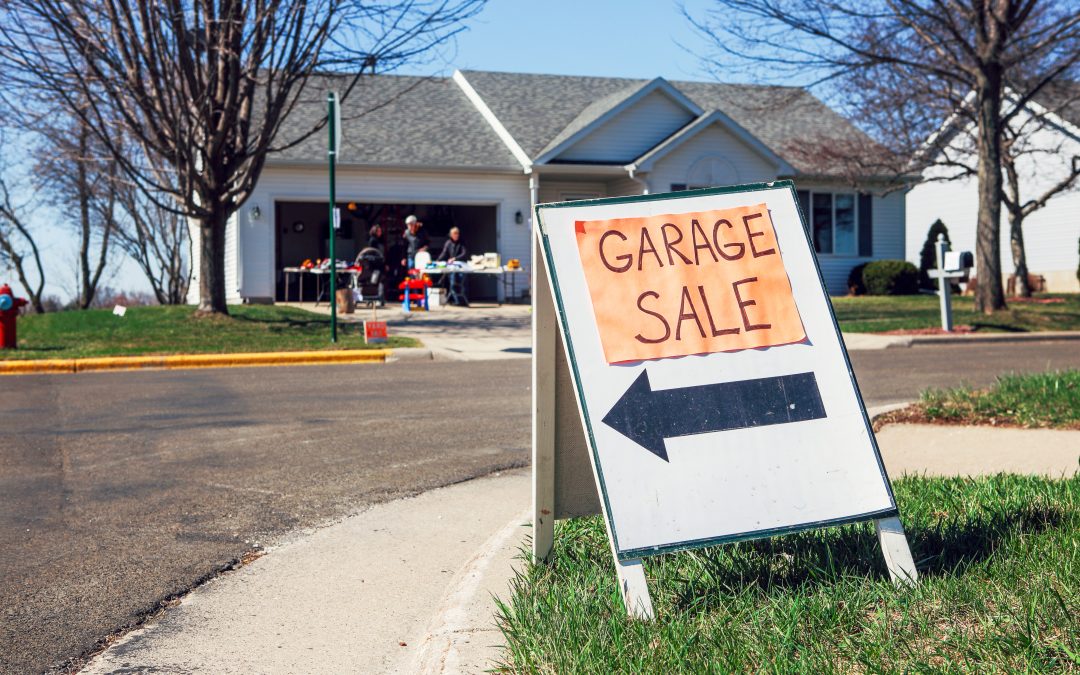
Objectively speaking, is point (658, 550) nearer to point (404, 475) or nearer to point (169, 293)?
point (404, 475)

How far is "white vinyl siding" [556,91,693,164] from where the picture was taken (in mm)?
A: 27625

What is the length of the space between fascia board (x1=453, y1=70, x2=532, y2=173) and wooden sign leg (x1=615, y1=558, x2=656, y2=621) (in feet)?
78.5

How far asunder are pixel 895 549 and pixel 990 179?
58.4 feet

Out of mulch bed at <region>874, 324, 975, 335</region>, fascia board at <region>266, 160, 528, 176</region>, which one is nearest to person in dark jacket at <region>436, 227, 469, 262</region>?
fascia board at <region>266, 160, 528, 176</region>

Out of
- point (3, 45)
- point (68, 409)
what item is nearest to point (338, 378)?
point (68, 409)

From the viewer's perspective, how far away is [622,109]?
27828 millimetres

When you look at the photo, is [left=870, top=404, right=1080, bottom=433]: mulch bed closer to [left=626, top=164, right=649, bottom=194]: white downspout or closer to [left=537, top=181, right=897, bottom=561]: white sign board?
[left=537, top=181, right=897, bottom=561]: white sign board

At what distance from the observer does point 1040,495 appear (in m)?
4.96

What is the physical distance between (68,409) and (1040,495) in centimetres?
856

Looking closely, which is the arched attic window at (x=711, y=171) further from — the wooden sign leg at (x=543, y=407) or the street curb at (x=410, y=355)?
the wooden sign leg at (x=543, y=407)

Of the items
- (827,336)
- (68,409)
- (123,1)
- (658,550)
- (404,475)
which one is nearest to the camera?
(658,550)

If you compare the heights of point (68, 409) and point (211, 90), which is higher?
point (211, 90)

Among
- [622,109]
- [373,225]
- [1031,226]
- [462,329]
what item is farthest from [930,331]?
[1031,226]

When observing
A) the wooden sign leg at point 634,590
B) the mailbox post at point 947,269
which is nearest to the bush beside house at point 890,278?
the mailbox post at point 947,269
